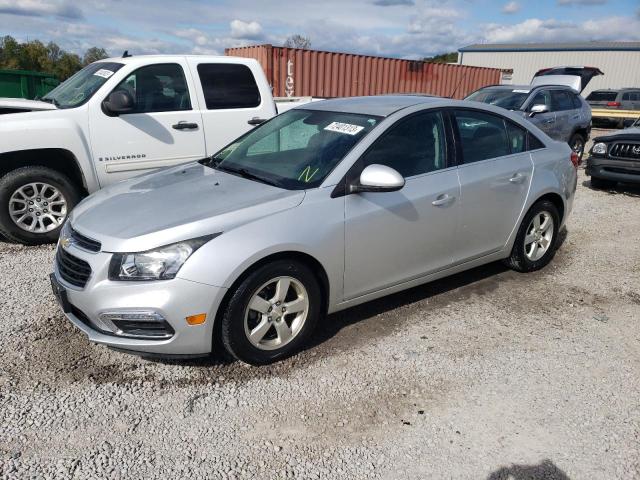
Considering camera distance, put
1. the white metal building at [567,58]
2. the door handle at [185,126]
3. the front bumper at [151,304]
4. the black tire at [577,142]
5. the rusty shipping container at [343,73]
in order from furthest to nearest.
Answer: the white metal building at [567,58] → the rusty shipping container at [343,73] → the black tire at [577,142] → the door handle at [185,126] → the front bumper at [151,304]

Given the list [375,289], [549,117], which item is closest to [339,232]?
[375,289]

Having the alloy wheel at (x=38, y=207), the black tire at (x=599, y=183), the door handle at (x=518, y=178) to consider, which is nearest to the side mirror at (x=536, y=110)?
the black tire at (x=599, y=183)

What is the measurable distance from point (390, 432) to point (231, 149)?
261 centimetres

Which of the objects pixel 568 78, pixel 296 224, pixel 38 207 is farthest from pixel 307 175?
pixel 568 78

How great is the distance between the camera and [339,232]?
11.3ft

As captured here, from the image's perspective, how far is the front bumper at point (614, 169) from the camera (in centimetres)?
847

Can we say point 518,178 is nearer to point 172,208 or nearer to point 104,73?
point 172,208

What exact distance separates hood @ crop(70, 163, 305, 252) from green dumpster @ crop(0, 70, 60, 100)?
309 inches

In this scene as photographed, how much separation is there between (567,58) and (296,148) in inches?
1529

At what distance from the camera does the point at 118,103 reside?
5.44 m

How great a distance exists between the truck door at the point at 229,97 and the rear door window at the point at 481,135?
2922mm

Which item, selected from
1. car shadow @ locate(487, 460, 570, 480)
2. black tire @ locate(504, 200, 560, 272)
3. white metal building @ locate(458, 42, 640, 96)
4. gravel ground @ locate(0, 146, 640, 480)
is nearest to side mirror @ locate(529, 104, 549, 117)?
black tire @ locate(504, 200, 560, 272)

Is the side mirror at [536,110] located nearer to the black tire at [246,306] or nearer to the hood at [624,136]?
the hood at [624,136]

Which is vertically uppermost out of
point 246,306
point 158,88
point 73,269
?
point 158,88
